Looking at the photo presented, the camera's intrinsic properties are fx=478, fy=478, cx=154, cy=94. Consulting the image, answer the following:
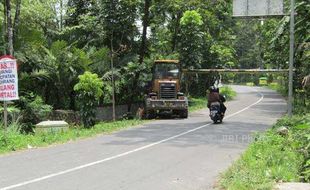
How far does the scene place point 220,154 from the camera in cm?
1289

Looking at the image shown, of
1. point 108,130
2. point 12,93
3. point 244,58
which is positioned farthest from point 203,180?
point 244,58

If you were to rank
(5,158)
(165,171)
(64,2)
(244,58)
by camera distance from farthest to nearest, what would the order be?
(244,58) → (64,2) → (5,158) → (165,171)

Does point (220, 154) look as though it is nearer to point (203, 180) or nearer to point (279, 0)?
point (203, 180)

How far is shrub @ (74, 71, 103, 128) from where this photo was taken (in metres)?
19.4

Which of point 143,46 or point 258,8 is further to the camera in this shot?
point 143,46

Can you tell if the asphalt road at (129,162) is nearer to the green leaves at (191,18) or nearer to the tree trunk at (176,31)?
the green leaves at (191,18)

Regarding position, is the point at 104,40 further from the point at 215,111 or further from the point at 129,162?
the point at 129,162

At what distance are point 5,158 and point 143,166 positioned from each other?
376cm

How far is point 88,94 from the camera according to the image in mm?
19422

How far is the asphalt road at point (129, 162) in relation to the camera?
905 cm

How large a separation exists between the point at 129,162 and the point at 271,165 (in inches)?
133

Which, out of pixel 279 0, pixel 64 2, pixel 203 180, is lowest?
pixel 203 180

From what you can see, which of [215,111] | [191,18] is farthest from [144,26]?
[215,111]

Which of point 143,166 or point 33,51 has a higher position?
point 33,51
